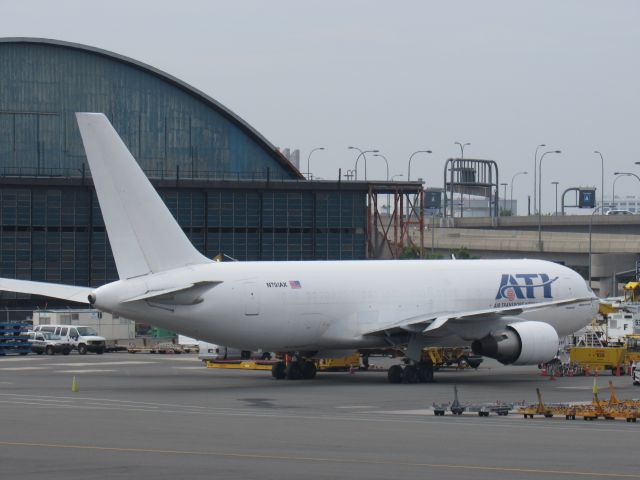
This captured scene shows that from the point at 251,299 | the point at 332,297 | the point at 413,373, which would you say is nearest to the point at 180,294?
the point at 251,299

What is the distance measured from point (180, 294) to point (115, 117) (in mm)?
59197

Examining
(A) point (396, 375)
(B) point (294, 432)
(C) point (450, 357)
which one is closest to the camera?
(B) point (294, 432)

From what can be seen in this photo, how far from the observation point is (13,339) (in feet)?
242

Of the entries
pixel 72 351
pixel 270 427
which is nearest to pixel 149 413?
pixel 270 427

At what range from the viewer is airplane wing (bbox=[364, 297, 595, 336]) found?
1874 inches

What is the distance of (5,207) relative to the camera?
94.8 meters

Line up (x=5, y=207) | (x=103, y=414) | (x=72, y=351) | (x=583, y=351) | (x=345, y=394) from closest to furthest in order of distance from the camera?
(x=103, y=414) → (x=345, y=394) → (x=583, y=351) → (x=72, y=351) → (x=5, y=207)

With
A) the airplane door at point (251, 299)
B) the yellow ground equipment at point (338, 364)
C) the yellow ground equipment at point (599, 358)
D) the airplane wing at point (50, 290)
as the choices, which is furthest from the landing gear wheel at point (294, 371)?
the yellow ground equipment at point (599, 358)

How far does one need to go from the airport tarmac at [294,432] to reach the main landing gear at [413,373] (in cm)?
66

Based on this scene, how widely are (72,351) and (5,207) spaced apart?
20342 millimetres

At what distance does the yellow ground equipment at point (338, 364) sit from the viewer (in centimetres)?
5588

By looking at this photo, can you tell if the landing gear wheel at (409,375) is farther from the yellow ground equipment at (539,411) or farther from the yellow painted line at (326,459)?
the yellow painted line at (326,459)

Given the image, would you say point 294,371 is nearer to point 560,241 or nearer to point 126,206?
point 126,206

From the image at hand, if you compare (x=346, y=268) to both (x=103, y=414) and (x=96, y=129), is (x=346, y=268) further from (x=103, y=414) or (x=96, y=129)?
(x=103, y=414)
